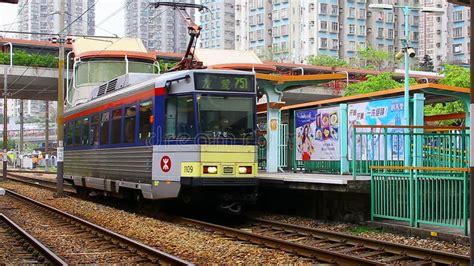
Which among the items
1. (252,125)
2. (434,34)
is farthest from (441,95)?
(434,34)

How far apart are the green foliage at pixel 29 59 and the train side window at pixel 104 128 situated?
2483 cm

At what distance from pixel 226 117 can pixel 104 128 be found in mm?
5230

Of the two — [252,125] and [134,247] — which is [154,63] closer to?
[252,125]

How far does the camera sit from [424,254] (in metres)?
9.59

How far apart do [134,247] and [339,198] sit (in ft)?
17.7

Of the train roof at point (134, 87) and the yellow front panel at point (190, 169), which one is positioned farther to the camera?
the train roof at point (134, 87)

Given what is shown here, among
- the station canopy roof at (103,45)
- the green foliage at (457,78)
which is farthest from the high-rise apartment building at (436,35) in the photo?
the station canopy roof at (103,45)

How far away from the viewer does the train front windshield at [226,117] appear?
45.1ft

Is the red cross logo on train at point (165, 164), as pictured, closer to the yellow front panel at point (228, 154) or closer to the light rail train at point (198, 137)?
the light rail train at point (198, 137)

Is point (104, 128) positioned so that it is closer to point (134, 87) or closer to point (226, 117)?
point (134, 87)

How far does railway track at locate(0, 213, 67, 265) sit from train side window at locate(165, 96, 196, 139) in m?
3.63

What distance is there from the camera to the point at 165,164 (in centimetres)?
1398

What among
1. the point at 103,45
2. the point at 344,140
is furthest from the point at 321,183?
the point at 103,45

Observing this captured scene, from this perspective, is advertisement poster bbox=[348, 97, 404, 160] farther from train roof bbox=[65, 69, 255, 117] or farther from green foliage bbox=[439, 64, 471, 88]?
green foliage bbox=[439, 64, 471, 88]
